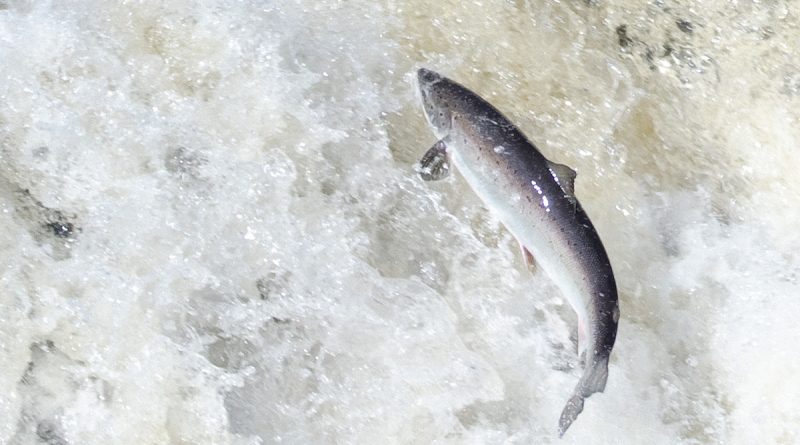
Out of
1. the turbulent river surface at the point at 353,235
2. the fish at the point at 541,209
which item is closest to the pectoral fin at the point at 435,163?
the fish at the point at 541,209

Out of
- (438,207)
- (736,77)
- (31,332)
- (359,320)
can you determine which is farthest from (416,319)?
(736,77)

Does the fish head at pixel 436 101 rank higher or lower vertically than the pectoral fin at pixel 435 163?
higher

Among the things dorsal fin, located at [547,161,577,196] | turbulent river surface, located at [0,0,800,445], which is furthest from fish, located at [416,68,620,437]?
turbulent river surface, located at [0,0,800,445]

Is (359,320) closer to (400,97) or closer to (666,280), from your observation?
(400,97)

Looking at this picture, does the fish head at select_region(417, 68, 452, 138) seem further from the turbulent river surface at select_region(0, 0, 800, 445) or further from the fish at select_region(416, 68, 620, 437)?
the turbulent river surface at select_region(0, 0, 800, 445)

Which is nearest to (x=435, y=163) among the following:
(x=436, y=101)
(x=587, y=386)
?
(x=436, y=101)

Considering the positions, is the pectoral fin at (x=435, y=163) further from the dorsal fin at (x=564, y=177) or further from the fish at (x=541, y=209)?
the dorsal fin at (x=564, y=177)

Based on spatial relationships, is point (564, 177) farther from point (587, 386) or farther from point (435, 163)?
point (587, 386)

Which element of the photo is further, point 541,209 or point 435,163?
point 435,163
